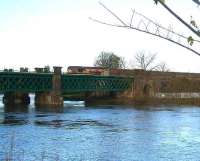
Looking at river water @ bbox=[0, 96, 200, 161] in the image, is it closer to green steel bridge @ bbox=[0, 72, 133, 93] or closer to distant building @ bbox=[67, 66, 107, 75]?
green steel bridge @ bbox=[0, 72, 133, 93]

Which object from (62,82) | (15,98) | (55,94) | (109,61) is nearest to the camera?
(55,94)

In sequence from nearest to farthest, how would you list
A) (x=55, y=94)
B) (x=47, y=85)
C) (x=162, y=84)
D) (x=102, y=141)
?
1. (x=102, y=141)
2. (x=47, y=85)
3. (x=55, y=94)
4. (x=162, y=84)

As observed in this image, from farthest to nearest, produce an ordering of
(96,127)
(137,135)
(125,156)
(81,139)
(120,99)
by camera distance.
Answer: (120,99)
(96,127)
(137,135)
(81,139)
(125,156)

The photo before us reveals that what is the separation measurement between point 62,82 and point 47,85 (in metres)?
3.58

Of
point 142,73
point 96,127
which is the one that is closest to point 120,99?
point 142,73

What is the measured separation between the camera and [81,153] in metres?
31.3

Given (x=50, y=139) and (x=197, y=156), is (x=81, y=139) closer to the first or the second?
(x=50, y=139)

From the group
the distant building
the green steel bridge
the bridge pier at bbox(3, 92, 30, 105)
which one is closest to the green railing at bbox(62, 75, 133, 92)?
the green steel bridge

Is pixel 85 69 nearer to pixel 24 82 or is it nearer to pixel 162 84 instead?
pixel 162 84

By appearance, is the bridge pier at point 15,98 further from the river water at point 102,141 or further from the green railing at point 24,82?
the river water at point 102,141

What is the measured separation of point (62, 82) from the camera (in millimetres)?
101250

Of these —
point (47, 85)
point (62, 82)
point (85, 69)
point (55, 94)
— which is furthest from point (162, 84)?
point (47, 85)

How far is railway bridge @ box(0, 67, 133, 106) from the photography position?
90375 millimetres

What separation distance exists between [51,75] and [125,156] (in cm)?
7028
